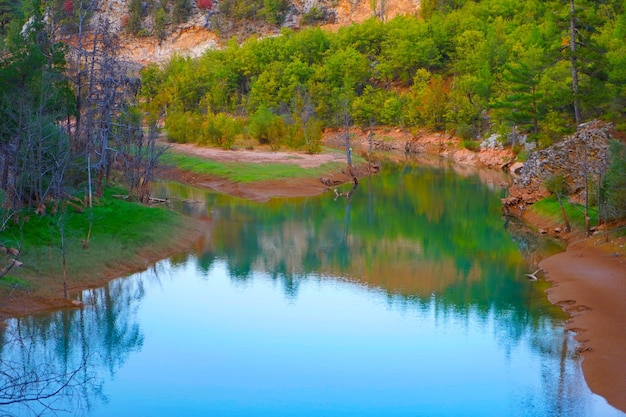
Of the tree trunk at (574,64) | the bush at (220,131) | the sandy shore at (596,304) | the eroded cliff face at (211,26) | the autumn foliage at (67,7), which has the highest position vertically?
the eroded cliff face at (211,26)

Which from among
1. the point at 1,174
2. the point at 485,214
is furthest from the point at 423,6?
the point at 1,174

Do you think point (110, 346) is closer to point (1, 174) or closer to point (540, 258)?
point (1, 174)

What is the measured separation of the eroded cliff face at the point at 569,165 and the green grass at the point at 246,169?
20.5m

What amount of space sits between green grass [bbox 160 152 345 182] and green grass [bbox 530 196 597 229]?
22565mm

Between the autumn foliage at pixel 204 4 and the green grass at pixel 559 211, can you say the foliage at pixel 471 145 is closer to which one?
the green grass at pixel 559 211

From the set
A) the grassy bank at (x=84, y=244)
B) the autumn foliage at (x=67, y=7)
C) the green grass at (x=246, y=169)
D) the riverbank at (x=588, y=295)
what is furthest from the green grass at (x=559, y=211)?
the autumn foliage at (x=67, y=7)

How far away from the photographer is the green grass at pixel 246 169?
63562mm

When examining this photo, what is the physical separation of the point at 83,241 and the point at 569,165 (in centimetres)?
2850

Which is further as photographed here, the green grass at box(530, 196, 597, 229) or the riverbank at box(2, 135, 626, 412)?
the green grass at box(530, 196, 597, 229)

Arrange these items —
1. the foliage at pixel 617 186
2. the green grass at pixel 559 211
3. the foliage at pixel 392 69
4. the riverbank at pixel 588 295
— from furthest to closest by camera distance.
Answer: the foliage at pixel 392 69 < the green grass at pixel 559 211 < the foliage at pixel 617 186 < the riverbank at pixel 588 295

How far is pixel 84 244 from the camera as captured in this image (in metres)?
33.6

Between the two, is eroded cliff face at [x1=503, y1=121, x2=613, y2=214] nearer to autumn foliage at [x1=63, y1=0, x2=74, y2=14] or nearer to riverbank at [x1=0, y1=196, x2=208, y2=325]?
riverbank at [x1=0, y1=196, x2=208, y2=325]

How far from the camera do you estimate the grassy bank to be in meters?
29.9

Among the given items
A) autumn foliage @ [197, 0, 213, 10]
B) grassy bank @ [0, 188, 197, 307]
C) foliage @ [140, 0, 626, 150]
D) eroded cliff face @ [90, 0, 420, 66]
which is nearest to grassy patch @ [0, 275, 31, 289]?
grassy bank @ [0, 188, 197, 307]
